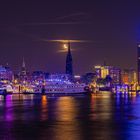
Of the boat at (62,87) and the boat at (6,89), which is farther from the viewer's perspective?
the boat at (6,89)

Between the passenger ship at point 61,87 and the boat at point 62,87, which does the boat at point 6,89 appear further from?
the boat at point 62,87

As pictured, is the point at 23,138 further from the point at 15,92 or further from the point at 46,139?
the point at 15,92

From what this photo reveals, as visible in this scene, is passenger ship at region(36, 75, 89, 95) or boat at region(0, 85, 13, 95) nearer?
passenger ship at region(36, 75, 89, 95)

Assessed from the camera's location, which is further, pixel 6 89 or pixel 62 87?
A: pixel 6 89

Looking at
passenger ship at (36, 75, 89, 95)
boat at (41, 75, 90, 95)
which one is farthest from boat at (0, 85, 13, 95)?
boat at (41, 75, 90, 95)

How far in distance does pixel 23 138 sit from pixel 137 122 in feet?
34.3

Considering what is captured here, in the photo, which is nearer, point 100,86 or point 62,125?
point 62,125

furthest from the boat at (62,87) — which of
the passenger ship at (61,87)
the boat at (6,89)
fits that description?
the boat at (6,89)

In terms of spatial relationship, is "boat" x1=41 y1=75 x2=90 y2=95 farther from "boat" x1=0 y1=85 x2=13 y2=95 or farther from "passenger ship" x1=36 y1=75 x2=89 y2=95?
"boat" x1=0 y1=85 x2=13 y2=95

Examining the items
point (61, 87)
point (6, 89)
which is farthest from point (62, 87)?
point (6, 89)

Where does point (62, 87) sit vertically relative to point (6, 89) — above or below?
above

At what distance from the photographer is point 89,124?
1180 inches

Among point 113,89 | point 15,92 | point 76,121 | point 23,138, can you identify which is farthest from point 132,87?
point 23,138

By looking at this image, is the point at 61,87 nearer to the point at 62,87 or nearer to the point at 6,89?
the point at 62,87
